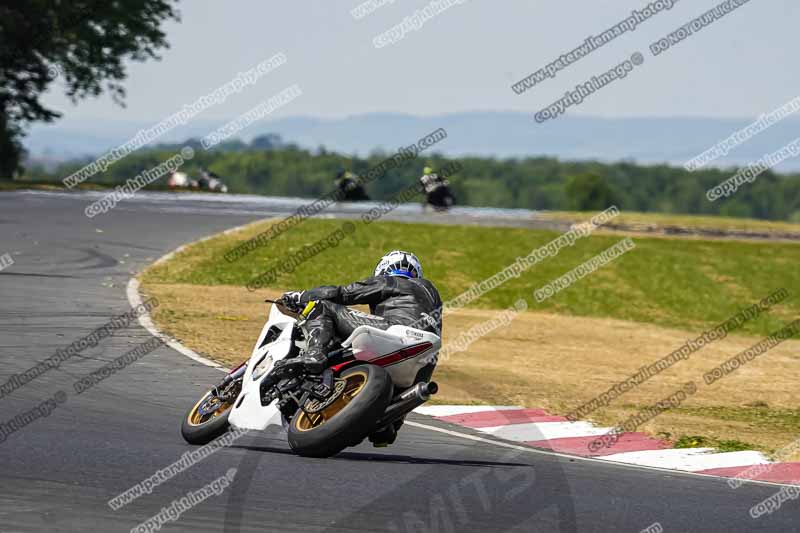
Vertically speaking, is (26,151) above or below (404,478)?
above

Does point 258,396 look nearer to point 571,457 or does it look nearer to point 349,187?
point 571,457

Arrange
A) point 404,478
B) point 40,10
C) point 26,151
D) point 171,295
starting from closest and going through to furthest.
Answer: point 404,478
point 171,295
point 40,10
point 26,151

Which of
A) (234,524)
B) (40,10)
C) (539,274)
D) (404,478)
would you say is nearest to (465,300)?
(539,274)

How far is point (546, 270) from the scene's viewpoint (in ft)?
95.8

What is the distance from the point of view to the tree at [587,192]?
535 feet

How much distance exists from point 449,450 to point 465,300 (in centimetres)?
1616

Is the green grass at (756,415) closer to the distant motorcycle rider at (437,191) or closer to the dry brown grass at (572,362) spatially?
the dry brown grass at (572,362)

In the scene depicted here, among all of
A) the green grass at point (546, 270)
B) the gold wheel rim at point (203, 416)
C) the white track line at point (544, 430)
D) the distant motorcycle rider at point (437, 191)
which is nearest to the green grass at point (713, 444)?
the white track line at point (544, 430)

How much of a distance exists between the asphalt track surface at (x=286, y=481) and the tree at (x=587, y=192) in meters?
152

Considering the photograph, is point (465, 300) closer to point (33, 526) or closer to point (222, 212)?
point (222, 212)

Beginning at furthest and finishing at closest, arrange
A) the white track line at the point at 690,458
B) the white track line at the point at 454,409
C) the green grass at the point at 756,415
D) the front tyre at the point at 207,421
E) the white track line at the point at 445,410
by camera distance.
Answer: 1. the green grass at the point at 756,415
2. the white track line at the point at 454,409
3. the white track line at the point at 690,458
4. the white track line at the point at 445,410
5. the front tyre at the point at 207,421

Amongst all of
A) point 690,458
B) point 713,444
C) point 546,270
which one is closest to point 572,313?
point 546,270

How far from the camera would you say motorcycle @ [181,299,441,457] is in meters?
8.91

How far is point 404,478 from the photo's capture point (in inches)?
343
